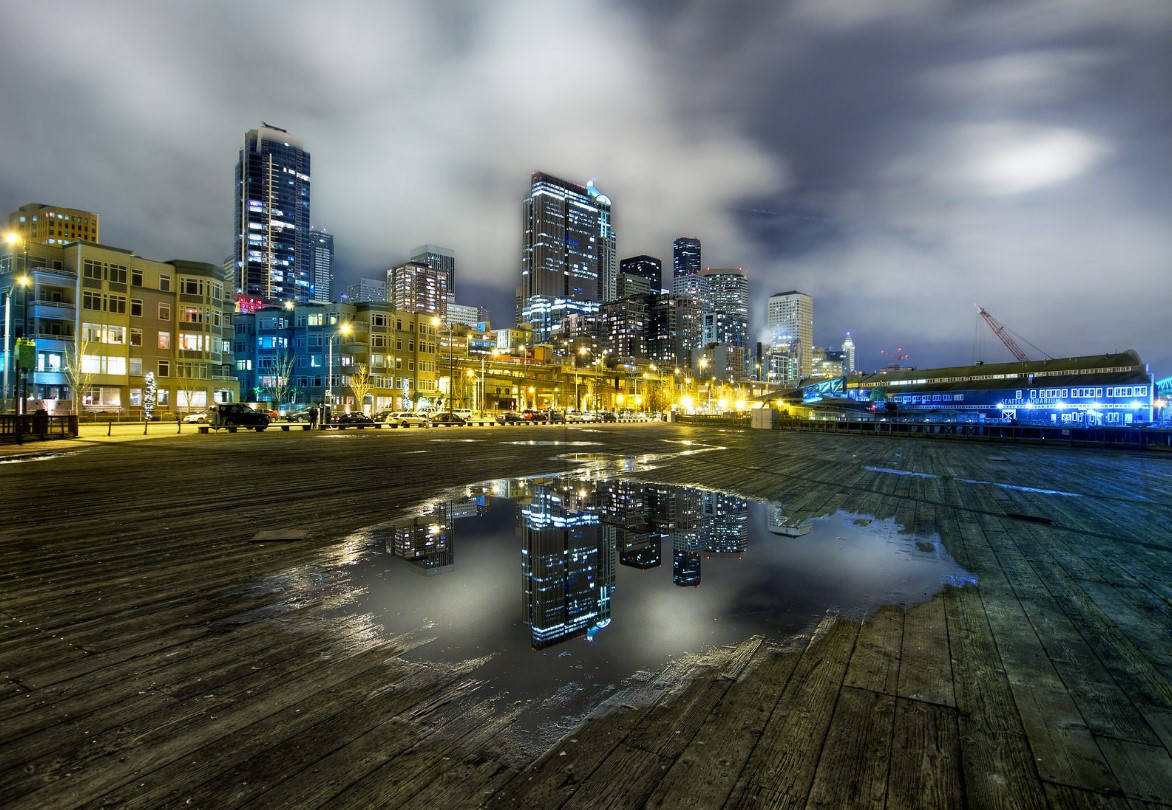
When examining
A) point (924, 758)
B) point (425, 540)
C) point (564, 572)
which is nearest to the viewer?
point (924, 758)

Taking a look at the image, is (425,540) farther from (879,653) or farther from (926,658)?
(926,658)

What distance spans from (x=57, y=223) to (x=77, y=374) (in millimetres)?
175615

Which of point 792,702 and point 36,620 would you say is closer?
point 792,702

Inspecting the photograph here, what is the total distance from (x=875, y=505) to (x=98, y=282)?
3166 inches

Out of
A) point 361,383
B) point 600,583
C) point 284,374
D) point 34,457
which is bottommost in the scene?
point 34,457

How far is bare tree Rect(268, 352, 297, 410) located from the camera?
3384 inches

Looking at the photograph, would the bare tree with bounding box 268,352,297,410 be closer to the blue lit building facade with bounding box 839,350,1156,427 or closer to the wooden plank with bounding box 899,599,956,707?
the wooden plank with bounding box 899,599,956,707

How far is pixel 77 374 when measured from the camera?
175 ft

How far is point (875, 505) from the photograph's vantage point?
480 inches

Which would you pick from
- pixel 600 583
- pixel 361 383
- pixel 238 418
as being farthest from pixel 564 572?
pixel 361 383

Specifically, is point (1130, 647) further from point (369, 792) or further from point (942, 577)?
point (369, 792)

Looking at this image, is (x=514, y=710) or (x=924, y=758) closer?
(x=924, y=758)

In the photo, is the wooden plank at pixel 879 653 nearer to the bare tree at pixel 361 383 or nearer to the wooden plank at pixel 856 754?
the wooden plank at pixel 856 754

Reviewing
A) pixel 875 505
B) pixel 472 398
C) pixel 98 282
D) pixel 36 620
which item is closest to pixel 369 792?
pixel 36 620
